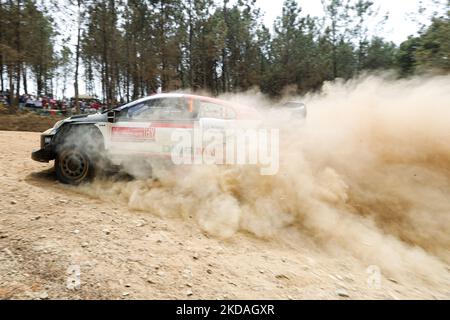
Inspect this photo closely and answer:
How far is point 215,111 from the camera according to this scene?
18.5 feet

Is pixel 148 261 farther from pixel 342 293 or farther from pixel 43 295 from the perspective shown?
pixel 342 293

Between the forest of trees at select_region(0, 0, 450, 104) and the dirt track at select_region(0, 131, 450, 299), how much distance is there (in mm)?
10611

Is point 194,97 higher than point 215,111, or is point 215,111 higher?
point 194,97

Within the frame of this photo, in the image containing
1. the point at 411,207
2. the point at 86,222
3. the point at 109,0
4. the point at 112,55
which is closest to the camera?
the point at 86,222

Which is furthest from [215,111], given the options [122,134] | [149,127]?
[122,134]

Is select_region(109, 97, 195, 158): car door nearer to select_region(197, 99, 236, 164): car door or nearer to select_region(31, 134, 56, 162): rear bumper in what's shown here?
select_region(197, 99, 236, 164): car door

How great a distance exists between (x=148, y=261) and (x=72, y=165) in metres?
3.10

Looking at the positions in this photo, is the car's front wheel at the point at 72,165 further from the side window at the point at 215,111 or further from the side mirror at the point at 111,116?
the side window at the point at 215,111

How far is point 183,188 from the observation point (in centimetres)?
530

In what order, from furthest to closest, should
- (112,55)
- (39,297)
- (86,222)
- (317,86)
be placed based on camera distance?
(317,86) < (112,55) < (86,222) < (39,297)

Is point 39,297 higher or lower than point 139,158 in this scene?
lower
